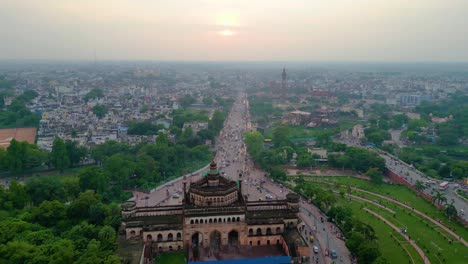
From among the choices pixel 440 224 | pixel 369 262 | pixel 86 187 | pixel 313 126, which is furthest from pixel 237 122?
pixel 369 262

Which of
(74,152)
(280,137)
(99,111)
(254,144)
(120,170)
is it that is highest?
(99,111)

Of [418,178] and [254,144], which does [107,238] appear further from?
[418,178]

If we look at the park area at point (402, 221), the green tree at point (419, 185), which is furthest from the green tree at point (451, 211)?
the green tree at point (419, 185)

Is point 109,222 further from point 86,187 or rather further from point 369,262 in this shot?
point 369,262

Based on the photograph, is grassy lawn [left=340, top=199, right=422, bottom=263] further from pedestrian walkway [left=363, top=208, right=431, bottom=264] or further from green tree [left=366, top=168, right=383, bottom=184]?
green tree [left=366, top=168, right=383, bottom=184]

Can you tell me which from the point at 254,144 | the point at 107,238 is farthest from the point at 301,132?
the point at 107,238

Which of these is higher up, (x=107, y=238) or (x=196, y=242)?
(x=107, y=238)
